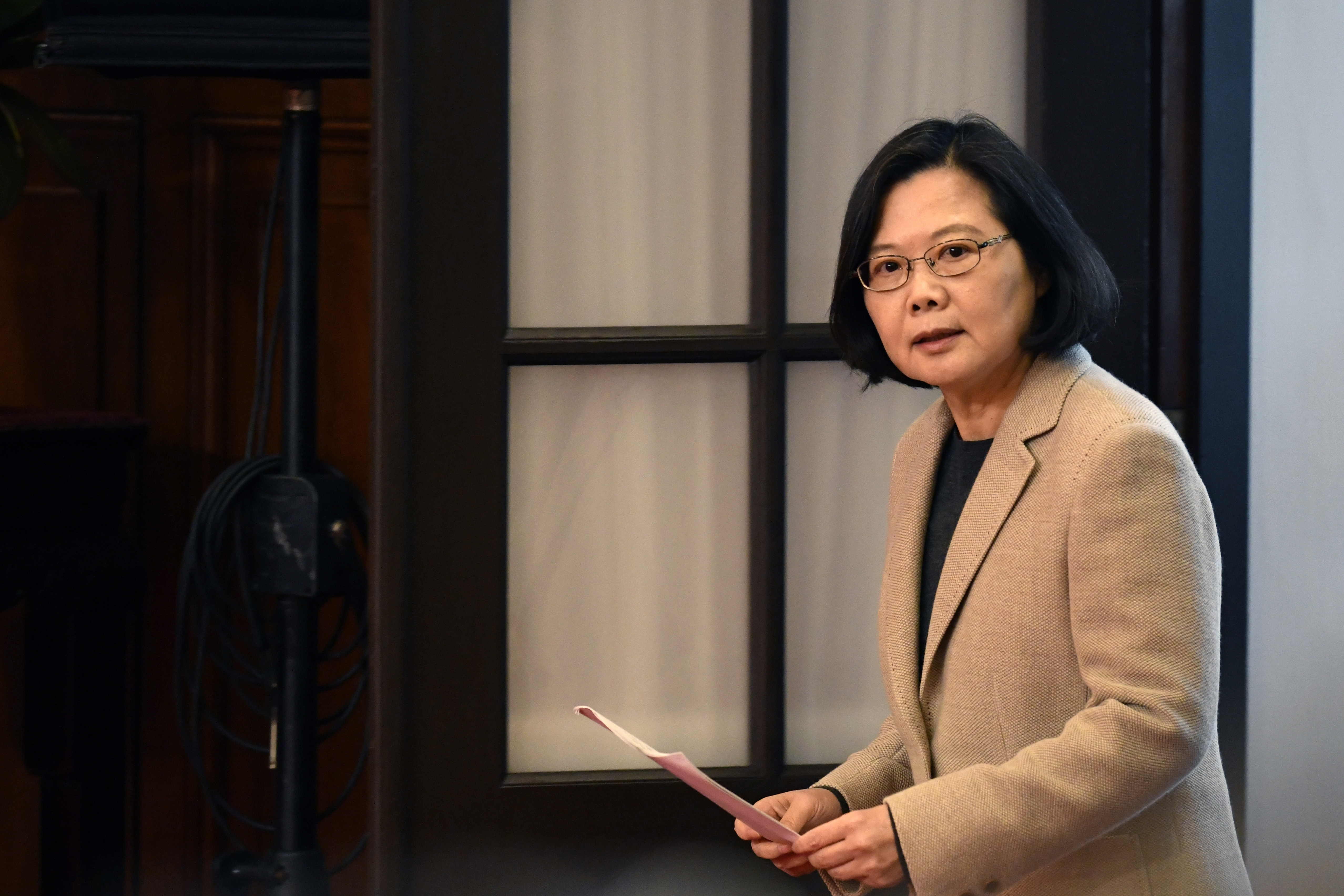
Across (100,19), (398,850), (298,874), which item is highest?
(100,19)

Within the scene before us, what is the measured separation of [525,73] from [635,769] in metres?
0.82

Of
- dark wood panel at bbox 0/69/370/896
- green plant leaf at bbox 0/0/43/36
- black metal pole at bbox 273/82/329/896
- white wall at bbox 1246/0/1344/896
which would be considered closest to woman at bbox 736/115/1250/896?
white wall at bbox 1246/0/1344/896

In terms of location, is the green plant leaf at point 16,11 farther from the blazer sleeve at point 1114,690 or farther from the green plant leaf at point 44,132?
the blazer sleeve at point 1114,690

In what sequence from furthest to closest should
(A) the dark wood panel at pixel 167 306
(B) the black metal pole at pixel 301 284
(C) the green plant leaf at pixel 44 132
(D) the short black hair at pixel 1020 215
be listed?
(A) the dark wood panel at pixel 167 306, (C) the green plant leaf at pixel 44 132, (B) the black metal pole at pixel 301 284, (D) the short black hair at pixel 1020 215

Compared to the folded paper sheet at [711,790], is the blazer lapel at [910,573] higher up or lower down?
higher up

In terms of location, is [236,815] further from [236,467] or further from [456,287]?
[456,287]

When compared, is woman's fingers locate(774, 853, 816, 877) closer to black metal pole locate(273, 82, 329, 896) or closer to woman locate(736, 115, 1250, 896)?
woman locate(736, 115, 1250, 896)

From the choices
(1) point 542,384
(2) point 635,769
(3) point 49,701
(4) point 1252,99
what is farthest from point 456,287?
(3) point 49,701

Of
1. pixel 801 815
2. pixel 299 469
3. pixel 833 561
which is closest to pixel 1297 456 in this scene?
pixel 833 561

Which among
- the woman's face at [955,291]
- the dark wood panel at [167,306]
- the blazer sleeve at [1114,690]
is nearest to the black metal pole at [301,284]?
the dark wood panel at [167,306]

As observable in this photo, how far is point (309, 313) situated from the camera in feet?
6.49

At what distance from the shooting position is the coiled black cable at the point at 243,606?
6.89 ft

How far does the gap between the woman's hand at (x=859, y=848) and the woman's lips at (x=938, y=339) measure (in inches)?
14.5

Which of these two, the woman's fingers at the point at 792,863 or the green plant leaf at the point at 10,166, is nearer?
the woman's fingers at the point at 792,863
